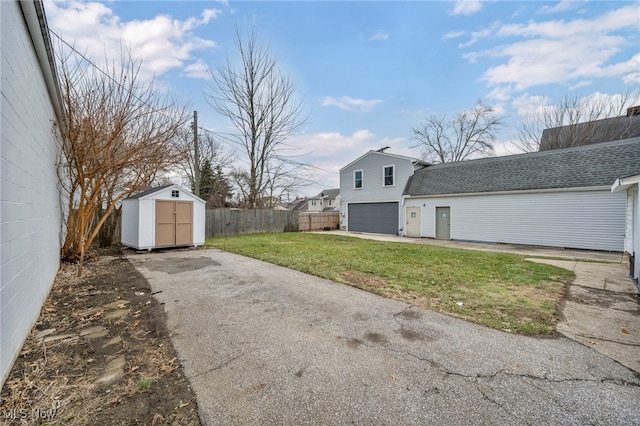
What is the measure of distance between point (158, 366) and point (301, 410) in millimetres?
1389

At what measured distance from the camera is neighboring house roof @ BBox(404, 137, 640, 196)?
9.34m

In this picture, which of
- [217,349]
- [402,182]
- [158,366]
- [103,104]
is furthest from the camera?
[402,182]

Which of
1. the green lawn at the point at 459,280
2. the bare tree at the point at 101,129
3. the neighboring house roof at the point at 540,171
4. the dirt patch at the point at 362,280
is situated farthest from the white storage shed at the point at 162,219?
the neighboring house roof at the point at 540,171

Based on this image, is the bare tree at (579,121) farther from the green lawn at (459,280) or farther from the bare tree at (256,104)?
the bare tree at (256,104)

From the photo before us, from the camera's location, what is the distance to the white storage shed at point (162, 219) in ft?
27.9

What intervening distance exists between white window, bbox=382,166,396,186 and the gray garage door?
1323 mm

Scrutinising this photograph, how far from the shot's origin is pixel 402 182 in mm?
15172

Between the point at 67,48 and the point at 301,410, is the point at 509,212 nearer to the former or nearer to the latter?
the point at 301,410

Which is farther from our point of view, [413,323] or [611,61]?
[611,61]

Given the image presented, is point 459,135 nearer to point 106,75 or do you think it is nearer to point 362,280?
point 362,280

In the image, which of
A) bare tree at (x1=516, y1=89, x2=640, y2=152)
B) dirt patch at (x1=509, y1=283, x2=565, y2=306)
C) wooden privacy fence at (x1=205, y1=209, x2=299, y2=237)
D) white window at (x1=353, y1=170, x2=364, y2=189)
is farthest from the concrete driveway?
bare tree at (x1=516, y1=89, x2=640, y2=152)

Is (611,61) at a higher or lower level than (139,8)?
higher

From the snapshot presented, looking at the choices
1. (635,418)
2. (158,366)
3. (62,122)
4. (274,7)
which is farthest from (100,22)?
(635,418)

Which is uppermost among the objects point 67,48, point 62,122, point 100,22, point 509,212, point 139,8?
point 139,8
